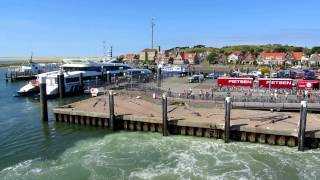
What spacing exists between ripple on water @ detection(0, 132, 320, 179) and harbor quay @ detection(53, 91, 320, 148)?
3.33 feet

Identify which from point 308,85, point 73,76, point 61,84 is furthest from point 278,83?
point 73,76

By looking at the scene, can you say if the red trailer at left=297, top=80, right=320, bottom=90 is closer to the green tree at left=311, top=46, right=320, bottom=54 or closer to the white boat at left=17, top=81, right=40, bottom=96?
the white boat at left=17, top=81, right=40, bottom=96

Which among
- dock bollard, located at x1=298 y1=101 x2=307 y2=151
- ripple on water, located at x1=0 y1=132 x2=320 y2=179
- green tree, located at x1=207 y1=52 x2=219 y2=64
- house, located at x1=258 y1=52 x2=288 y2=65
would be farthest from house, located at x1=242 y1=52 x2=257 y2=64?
ripple on water, located at x1=0 y1=132 x2=320 y2=179

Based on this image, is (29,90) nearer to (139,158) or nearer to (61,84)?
(61,84)

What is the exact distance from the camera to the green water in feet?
81.8

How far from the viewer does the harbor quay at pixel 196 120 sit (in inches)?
1195

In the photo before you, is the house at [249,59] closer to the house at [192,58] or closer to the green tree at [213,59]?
the green tree at [213,59]

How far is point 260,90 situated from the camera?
151 ft

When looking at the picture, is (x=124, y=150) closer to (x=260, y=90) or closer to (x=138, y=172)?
(x=138, y=172)

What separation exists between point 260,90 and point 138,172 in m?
25.6

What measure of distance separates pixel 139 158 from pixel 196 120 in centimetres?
780

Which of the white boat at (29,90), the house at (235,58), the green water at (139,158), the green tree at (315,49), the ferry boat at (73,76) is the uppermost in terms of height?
the green tree at (315,49)

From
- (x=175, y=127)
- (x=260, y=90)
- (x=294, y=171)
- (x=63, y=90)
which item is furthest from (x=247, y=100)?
(x=63, y=90)

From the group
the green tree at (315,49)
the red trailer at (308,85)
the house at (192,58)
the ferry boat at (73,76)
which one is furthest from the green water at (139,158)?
the green tree at (315,49)
